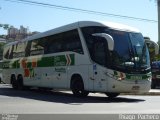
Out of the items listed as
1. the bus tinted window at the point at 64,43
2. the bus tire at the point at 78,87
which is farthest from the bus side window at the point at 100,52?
the bus tire at the point at 78,87

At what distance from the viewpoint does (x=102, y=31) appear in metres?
19.0

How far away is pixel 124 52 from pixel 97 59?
4.11ft

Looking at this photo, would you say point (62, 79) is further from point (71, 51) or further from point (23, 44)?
point (23, 44)

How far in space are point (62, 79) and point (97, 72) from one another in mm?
3414

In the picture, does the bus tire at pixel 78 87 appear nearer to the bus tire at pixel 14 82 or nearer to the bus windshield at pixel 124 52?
the bus windshield at pixel 124 52

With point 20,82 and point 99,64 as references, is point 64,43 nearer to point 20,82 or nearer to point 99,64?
point 99,64

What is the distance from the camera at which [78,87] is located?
66.9 feet

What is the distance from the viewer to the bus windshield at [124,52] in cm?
→ 1844

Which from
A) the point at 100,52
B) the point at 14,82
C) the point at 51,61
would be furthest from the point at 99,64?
the point at 14,82

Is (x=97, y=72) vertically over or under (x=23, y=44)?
under

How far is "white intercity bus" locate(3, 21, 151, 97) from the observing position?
18.4 meters

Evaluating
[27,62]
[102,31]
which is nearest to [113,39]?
[102,31]

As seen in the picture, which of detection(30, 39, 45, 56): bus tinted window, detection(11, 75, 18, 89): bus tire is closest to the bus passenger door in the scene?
detection(30, 39, 45, 56): bus tinted window

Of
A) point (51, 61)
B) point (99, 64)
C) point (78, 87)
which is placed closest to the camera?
point (99, 64)
